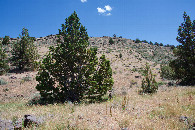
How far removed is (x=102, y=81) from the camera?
35.9ft

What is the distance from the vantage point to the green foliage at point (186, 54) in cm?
1596

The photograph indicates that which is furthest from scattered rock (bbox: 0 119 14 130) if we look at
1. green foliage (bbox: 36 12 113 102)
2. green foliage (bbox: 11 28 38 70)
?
green foliage (bbox: 11 28 38 70)

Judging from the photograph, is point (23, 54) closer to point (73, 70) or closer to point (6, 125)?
point (73, 70)

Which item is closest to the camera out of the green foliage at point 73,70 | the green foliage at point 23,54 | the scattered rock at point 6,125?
the scattered rock at point 6,125

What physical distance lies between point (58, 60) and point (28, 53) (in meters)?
20.1

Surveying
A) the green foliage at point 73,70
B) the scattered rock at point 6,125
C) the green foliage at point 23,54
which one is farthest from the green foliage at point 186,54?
the green foliage at point 23,54

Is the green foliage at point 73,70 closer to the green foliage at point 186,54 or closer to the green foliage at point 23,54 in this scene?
the green foliage at point 186,54

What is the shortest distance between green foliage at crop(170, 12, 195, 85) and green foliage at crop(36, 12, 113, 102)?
10899mm

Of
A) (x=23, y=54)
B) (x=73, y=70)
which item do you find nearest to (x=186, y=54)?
(x=73, y=70)

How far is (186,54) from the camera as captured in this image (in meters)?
16.7

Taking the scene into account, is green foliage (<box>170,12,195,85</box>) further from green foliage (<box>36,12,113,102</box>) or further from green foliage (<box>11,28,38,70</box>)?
green foliage (<box>11,28,38,70</box>)

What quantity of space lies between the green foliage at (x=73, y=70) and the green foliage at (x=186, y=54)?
1090cm

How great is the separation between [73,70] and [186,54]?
48.5ft

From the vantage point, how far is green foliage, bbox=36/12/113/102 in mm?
10695
